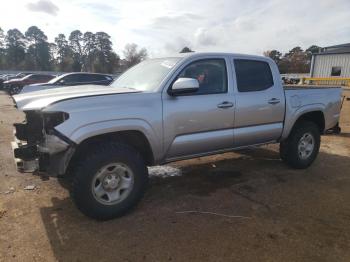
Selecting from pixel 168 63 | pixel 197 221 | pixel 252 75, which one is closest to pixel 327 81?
pixel 252 75

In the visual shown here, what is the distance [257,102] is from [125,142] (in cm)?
213

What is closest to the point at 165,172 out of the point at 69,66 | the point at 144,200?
the point at 144,200

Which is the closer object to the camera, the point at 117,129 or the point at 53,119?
the point at 53,119

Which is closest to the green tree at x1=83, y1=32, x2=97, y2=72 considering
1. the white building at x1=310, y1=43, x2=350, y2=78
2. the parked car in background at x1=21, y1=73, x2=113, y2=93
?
the white building at x1=310, y1=43, x2=350, y2=78

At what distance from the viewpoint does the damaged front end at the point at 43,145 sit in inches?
133

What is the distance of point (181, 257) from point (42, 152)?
1.80 metres

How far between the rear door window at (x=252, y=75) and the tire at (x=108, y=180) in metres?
1.97

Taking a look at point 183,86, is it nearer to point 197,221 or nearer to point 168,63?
point 168,63

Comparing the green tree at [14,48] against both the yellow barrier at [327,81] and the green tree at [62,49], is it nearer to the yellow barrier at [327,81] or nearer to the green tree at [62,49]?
the green tree at [62,49]

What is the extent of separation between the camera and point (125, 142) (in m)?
3.96

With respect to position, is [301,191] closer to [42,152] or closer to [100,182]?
[100,182]

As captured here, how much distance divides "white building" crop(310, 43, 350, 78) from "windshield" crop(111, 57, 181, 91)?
36.8 m

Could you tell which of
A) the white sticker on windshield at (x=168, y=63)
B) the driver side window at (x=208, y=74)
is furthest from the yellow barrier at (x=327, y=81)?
the white sticker on windshield at (x=168, y=63)

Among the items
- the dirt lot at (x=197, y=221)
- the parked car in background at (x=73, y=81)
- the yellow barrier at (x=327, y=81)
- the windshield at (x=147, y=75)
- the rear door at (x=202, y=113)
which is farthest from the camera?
the yellow barrier at (x=327, y=81)
